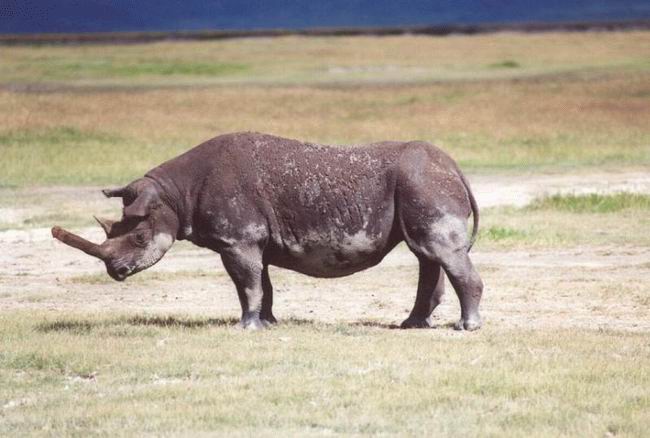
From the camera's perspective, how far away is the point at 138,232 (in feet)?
44.2

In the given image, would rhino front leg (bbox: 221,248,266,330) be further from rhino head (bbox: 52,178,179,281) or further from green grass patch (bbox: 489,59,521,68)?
green grass patch (bbox: 489,59,521,68)

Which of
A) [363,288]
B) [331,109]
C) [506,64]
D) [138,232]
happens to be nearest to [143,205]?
[138,232]

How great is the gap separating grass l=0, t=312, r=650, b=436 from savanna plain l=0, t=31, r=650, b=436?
0.02 meters

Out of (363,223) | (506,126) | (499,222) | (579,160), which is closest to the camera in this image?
(363,223)

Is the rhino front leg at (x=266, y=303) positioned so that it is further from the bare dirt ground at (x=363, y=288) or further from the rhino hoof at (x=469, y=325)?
the rhino hoof at (x=469, y=325)

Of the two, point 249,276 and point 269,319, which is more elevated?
point 249,276

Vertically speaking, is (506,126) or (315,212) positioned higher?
(315,212)

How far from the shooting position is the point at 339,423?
30.7 feet

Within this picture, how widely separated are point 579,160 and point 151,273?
58.2ft

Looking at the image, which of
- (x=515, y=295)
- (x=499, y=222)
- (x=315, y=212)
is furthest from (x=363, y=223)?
(x=499, y=222)

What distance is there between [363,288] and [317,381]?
20.9ft

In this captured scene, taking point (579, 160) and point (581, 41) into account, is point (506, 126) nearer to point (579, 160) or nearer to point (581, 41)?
point (579, 160)

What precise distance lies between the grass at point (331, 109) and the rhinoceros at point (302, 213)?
1622 centimetres

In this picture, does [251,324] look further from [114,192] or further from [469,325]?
[469,325]
